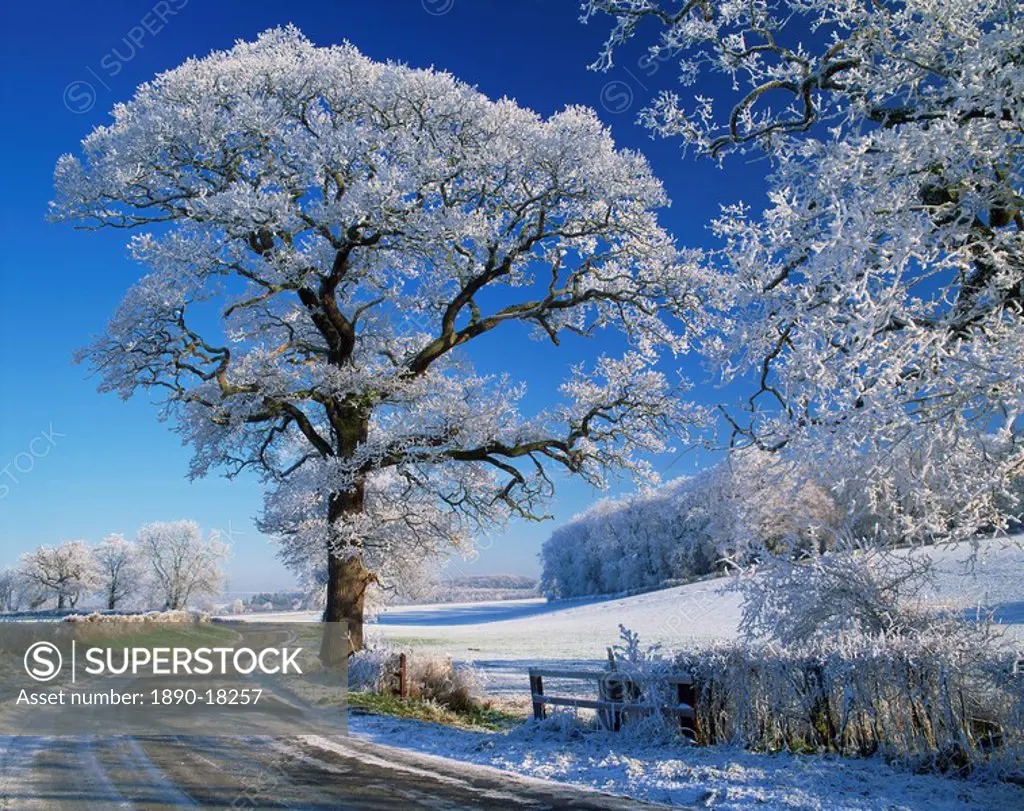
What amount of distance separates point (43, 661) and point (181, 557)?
2604 inches

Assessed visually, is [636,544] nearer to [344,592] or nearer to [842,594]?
[344,592]

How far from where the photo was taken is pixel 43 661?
2478 cm

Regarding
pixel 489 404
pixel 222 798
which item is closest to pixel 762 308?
pixel 222 798

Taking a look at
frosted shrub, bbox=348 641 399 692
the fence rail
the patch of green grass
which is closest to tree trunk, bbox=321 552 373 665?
frosted shrub, bbox=348 641 399 692

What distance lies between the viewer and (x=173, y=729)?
12219mm

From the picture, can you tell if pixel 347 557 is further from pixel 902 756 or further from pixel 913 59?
pixel 913 59

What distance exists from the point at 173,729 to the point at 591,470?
11.1 metres

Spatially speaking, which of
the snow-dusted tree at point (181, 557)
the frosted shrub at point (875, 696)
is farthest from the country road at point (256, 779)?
the snow-dusted tree at point (181, 557)

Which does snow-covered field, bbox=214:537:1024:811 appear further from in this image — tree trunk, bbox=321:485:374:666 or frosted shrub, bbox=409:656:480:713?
tree trunk, bbox=321:485:374:666

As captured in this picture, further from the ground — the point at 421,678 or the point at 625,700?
the point at 625,700

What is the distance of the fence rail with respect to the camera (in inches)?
386

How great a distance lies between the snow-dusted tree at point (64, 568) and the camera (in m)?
89.6

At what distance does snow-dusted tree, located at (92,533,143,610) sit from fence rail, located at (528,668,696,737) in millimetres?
92502

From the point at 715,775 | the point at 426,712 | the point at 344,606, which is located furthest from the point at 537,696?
the point at 344,606
